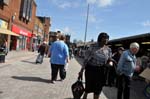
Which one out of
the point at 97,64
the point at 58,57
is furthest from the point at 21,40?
the point at 97,64

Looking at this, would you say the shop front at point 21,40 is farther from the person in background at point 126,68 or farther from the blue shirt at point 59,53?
the person in background at point 126,68

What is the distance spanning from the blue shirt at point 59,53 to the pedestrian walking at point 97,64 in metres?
4.94

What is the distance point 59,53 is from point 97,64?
520 cm

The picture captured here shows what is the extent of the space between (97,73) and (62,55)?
5.16m

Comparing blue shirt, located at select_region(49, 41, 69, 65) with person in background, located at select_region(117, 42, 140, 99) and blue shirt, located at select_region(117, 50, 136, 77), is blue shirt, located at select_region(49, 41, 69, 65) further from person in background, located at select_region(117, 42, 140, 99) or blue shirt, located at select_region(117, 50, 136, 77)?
blue shirt, located at select_region(117, 50, 136, 77)

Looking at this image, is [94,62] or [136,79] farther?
[136,79]

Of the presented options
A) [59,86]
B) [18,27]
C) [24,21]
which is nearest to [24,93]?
[59,86]

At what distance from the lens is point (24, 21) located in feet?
175

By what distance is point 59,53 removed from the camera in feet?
41.2

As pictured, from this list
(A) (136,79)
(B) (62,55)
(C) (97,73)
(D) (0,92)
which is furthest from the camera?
(A) (136,79)

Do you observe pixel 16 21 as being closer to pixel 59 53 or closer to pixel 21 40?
pixel 21 40

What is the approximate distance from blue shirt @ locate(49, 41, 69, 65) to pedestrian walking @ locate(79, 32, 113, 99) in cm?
494

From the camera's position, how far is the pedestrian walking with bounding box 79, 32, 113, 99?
24.5ft

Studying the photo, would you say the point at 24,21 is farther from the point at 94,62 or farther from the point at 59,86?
the point at 94,62
